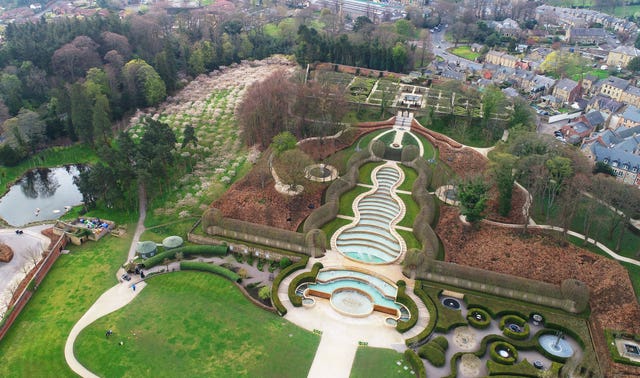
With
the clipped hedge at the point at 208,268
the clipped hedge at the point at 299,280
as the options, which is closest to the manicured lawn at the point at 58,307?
the clipped hedge at the point at 208,268

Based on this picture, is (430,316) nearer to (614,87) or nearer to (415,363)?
(415,363)

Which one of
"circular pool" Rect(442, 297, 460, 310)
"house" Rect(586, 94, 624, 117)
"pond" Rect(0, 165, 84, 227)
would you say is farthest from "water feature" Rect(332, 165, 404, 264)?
"house" Rect(586, 94, 624, 117)

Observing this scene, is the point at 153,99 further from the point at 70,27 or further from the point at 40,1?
the point at 40,1

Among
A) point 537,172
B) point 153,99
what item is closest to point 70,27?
point 153,99

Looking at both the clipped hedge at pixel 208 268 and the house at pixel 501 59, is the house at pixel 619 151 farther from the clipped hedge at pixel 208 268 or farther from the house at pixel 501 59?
the clipped hedge at pixel 208 268

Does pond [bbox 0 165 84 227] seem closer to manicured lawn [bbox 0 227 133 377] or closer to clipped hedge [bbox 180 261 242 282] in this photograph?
manicured lawn [bbox 0 227 133 377]

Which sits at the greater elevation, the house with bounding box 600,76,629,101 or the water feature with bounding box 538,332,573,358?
the house with bounding box 600,76,629,101

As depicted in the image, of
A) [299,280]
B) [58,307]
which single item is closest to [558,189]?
[299,280]
